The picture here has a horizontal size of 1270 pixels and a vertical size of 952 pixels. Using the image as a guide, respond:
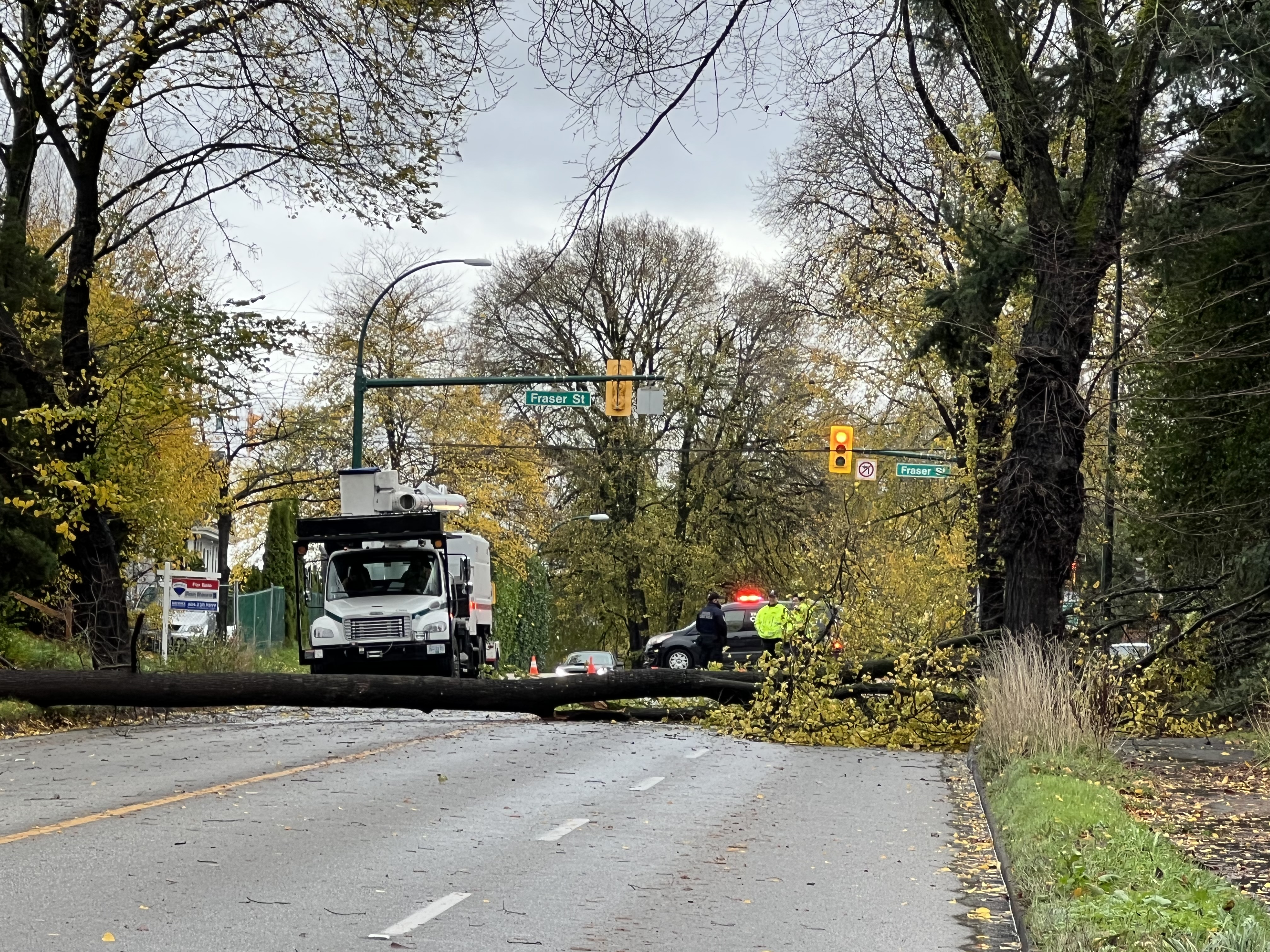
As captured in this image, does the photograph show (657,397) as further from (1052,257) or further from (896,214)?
(1052,257)

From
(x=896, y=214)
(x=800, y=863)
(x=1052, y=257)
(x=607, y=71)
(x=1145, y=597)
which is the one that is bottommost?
(x=800, y=863)

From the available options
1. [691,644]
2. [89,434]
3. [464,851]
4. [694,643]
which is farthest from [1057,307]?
[691,644]

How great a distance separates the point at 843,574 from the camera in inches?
917

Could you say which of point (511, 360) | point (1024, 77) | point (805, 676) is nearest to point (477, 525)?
point (511, 360)

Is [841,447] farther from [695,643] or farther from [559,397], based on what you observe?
[695,643]

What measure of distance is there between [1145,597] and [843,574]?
4836 mm

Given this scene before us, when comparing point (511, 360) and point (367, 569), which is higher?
point (511, 360)

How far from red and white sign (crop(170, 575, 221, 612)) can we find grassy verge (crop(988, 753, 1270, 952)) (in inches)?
707

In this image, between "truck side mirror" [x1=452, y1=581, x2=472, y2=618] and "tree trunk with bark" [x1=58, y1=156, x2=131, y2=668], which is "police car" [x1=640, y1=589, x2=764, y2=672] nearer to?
"truck side mirror" [x1=452, y1=581, x2=472, y2=618]

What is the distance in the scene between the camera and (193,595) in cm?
2716

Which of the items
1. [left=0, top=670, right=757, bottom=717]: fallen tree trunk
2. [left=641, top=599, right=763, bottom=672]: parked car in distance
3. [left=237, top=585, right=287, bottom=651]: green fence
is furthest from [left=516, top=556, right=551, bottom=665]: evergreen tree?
[left=0, top=670, right=757, bottom=717]: fallen tree trunk

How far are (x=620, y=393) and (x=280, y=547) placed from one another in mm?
22099

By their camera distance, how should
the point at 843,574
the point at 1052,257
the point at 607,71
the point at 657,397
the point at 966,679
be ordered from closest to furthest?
the point at 607,71
the point at 1052,257
the point at 966,679
the point at 843,574
the point at 657,397

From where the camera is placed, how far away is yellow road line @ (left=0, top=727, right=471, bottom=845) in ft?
32.2
